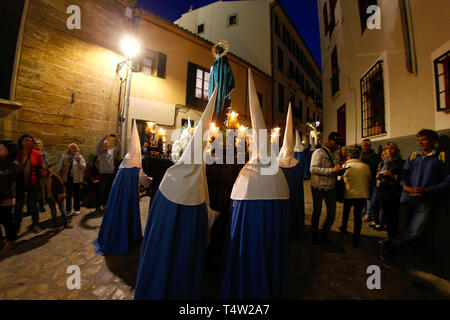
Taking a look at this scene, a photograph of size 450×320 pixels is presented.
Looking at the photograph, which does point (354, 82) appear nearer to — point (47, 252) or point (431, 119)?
point (431, 119)

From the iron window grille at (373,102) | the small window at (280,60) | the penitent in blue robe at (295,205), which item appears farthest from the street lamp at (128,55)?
the small window at (280,60)

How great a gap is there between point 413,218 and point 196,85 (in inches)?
392

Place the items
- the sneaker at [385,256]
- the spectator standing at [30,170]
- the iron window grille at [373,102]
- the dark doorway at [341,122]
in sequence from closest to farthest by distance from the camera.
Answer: the sneaker at [385,256] → the spectator standing at [30,170] → the iron window grille at [373,102] → the dark doorway at [341,122]

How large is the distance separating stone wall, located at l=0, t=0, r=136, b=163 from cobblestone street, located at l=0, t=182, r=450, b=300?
390 centimetres

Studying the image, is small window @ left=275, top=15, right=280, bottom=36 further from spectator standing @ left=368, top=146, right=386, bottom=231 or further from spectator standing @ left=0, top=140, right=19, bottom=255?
spectator standing @ left=0, top=140, right=19, bottom=255

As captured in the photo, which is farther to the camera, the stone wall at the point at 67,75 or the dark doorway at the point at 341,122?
the dark doorway at the point at 341,122

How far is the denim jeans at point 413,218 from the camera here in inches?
96.9

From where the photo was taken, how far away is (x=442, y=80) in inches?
117

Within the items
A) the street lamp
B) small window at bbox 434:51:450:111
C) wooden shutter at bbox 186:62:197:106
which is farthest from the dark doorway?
the street lamp

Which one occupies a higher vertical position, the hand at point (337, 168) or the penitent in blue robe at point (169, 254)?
the hand at point (337, 168)

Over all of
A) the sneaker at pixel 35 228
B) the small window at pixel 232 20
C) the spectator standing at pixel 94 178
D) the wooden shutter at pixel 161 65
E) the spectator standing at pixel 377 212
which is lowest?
the sneaker at pixel 35 228

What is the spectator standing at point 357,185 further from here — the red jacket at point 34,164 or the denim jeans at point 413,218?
the red jacket at point 34,164

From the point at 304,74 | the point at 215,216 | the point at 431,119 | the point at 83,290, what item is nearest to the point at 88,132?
the point at 83,290

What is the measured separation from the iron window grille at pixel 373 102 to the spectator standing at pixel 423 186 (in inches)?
Result: 85.4
